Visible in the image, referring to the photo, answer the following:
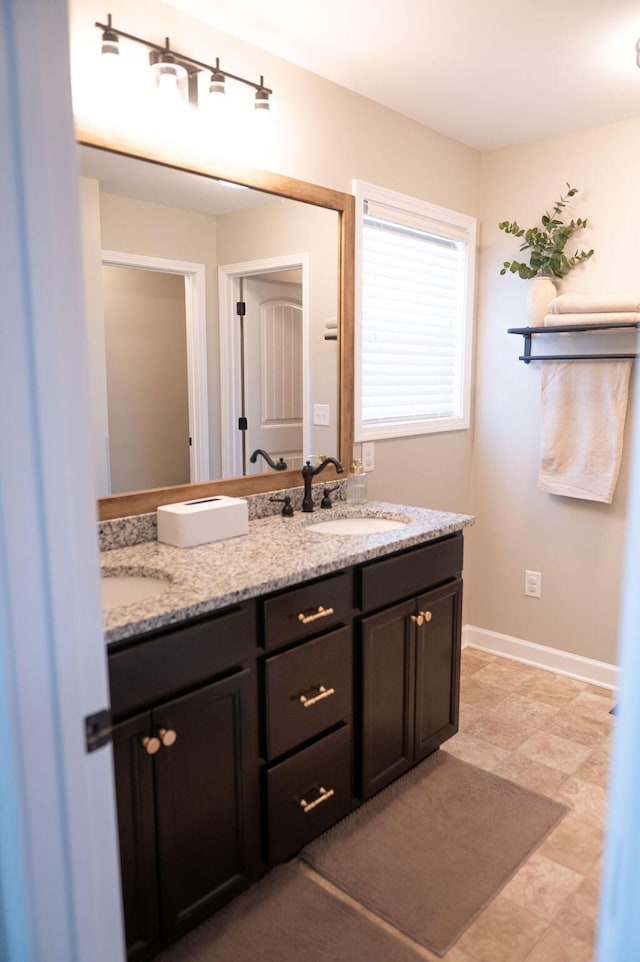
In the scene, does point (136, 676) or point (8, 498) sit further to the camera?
point (136, 676)

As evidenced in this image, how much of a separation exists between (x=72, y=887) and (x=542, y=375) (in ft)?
9.23

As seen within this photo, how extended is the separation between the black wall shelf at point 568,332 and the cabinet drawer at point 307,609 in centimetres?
161

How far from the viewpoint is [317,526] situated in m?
2.44

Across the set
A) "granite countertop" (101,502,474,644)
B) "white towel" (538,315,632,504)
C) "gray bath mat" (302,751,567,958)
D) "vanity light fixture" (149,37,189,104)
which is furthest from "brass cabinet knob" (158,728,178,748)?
"white towel" (538,315,632,504)

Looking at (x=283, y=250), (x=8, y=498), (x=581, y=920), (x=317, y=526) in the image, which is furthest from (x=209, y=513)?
(x=581, y=920)

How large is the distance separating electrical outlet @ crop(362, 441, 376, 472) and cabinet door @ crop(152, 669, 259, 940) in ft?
4.30

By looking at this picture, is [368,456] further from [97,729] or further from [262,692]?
[97,729]

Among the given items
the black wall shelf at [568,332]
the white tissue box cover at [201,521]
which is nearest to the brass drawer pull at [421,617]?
the white tissue box cover at [201,521]

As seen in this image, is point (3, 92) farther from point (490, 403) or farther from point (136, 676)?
point (490, 403)

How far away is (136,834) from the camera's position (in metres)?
1.48

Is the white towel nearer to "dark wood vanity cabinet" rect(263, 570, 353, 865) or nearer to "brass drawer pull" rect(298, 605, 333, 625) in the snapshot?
"dark wood vanity cabinet" rect(263, 570, 353, 865)

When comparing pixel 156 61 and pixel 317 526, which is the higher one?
pixel 156 61

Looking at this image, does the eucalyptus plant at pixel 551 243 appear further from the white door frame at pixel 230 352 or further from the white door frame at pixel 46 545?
the white door frame at pixel 46 545

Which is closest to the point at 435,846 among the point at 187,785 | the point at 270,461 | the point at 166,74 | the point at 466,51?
the point at 187,785
